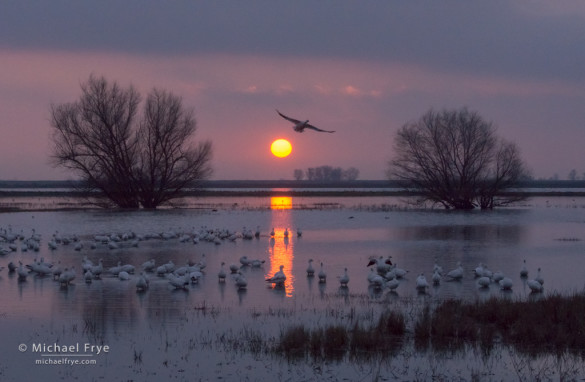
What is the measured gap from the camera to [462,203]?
52188 mm

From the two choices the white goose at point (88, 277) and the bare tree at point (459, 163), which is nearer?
the white goose at point (88, 277)

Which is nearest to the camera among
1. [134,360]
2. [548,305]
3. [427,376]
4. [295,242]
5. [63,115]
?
[427,376]

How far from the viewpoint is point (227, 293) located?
A: 1528 cm

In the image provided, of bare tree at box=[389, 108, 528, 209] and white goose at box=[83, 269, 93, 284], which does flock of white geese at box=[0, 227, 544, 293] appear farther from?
bare tree at box=[389, 108, 528, 209]

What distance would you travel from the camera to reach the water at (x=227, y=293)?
9867mm

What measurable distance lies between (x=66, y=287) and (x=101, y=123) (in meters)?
36.5

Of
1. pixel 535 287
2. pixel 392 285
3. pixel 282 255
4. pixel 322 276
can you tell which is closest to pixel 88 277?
pixel 322 276

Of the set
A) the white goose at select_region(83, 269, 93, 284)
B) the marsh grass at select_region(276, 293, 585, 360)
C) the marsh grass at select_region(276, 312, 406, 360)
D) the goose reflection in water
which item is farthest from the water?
the marsh grass at select_region(276, 293, 585, 360)

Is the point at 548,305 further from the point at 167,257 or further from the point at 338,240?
the point at 338,240

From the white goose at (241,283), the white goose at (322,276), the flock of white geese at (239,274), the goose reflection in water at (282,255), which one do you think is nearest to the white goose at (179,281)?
the flock of white geese at (239,274)

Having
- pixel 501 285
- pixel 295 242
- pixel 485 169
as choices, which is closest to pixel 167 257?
pixel 295 242

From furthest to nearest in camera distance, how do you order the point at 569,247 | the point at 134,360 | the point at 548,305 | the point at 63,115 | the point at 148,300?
the point at 63,115, the point at 569,247, the point at 148,300, the point at 548,305, the point at 134,360

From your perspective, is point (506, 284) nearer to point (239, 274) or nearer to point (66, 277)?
point (239, 274)

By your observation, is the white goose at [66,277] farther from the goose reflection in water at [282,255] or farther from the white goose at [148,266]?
the goose reflection in water at [282,255]
